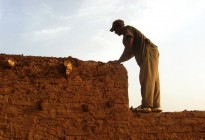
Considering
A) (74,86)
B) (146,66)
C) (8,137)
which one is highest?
(146,66)

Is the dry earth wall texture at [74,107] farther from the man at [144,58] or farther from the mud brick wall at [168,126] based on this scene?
the man at [144,58]

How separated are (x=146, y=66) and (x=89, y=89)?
1.02 metres

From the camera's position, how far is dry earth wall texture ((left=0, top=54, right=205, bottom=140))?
16.7 feet

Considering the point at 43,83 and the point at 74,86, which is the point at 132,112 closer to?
the point at 74,86

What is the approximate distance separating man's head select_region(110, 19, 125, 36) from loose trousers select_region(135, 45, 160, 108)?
507 millimetres

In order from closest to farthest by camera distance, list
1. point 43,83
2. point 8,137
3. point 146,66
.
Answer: point 8,137 < point 43,83 < point 146,66

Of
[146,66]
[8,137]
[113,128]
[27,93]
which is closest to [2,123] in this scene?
[8,137]

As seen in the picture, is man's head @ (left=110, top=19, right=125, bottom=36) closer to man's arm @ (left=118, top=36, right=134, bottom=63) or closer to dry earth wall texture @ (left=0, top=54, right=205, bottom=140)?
man's arm @ (left=118, top=36, right=134, bottom=63)

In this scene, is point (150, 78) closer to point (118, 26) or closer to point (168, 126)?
point (168, 126)

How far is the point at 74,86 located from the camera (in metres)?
5.36

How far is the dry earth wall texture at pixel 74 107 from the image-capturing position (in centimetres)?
509

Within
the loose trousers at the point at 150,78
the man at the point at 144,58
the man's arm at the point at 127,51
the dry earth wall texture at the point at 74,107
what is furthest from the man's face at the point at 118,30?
the dry earth wall texture at the point at 74,107

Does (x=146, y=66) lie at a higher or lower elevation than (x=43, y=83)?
higher

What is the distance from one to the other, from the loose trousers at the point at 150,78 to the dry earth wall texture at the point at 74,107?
13.5 inches
